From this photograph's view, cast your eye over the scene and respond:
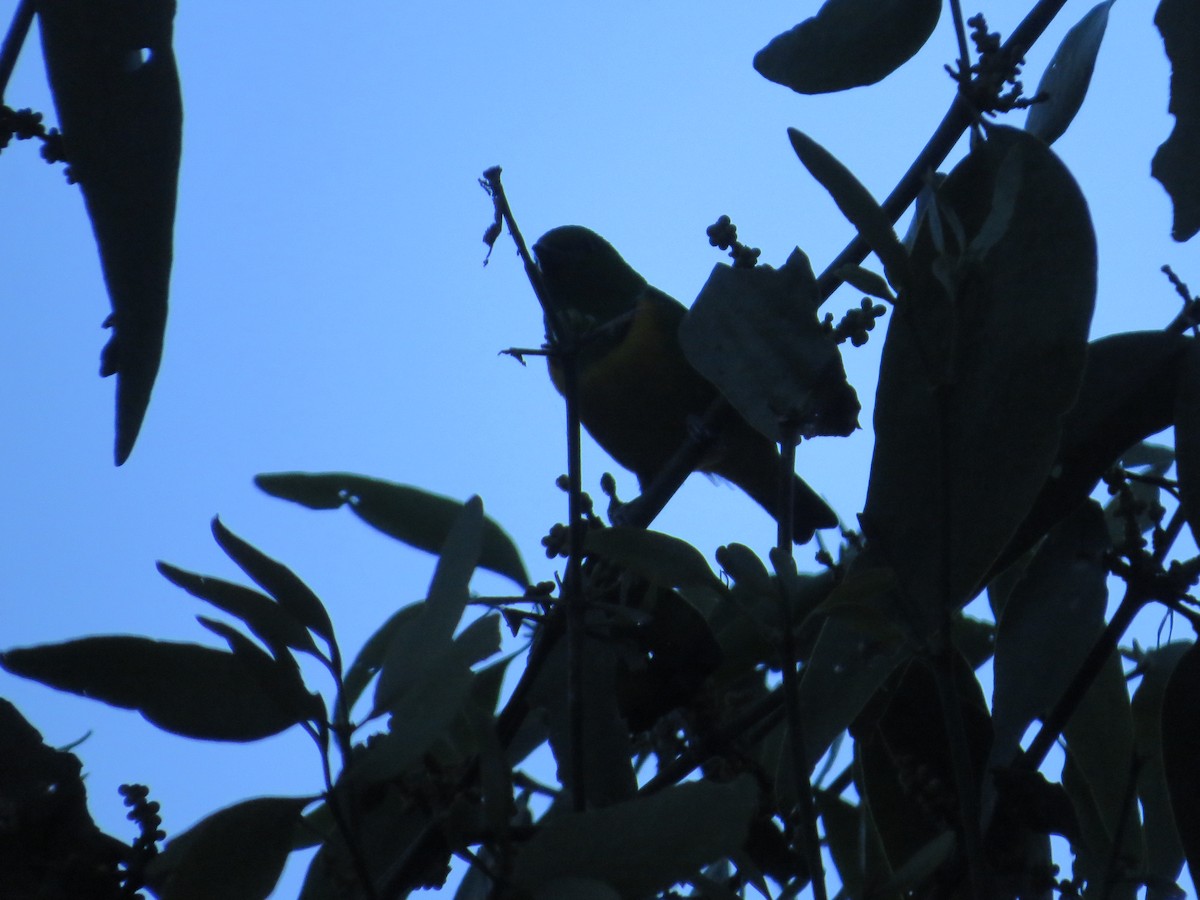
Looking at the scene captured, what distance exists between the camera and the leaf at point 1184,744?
996mm

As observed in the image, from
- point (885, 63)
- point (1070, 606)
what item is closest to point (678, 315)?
point (885, 63)

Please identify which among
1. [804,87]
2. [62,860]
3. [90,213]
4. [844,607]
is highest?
[804,87]

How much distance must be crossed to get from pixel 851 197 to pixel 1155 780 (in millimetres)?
737

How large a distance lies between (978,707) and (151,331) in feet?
2.49

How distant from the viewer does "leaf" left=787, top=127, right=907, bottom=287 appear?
34.4 inches

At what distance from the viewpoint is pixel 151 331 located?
3.29 ft

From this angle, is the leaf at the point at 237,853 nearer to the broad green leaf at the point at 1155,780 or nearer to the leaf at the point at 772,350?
the leaf at the point at 772,350

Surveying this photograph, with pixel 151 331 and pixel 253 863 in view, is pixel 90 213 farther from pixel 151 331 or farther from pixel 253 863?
pixel 253 863

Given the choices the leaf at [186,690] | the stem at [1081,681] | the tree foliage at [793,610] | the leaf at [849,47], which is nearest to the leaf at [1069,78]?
the tree foliage at [793,610]

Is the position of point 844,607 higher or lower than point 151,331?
lower

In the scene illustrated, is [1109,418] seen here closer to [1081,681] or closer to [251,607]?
[1081,681]

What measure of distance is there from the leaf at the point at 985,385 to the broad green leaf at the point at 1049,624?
0.13 m

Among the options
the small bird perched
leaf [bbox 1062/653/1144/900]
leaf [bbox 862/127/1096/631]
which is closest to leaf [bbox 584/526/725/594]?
leaf [bbox 862/127/1096/631]

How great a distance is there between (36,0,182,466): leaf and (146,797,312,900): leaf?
379 millimetres
